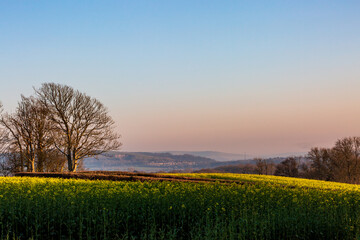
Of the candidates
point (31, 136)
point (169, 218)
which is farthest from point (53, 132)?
point (169, 218)

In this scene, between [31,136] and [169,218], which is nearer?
[169,218]

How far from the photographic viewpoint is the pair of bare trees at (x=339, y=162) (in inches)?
2340

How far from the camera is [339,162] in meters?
60.8

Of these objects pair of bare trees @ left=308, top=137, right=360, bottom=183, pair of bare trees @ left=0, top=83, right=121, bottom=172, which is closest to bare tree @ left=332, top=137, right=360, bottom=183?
pair of bare trees @ left=308, top=137, right=360, bottom=183

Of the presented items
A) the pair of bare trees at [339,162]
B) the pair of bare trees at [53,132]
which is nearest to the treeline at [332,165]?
the pair of bare trees at [339,162]

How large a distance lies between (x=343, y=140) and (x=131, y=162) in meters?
95.3

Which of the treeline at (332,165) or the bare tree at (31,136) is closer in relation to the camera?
the bare tree at (31,136)

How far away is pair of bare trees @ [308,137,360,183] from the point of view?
5944 cm

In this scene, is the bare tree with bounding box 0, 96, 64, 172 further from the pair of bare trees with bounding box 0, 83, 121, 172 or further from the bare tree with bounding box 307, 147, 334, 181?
the bare tree with bounding box 307, 147, 334, 181

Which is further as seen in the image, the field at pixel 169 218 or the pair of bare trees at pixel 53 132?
the pair of bare trees at pixel 53 132

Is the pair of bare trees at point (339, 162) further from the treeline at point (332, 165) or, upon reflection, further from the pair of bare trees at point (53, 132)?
the pair of bare trees at point (53, 132)

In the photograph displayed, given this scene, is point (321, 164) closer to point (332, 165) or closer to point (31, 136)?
point (332, 165)

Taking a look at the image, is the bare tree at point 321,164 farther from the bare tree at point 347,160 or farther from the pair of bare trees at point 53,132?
the pair of bare trees at point 53,132

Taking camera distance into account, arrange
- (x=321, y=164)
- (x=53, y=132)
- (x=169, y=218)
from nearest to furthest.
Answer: (x=169, y=218)
(x=53, y=132)
(x=321, y=164)
